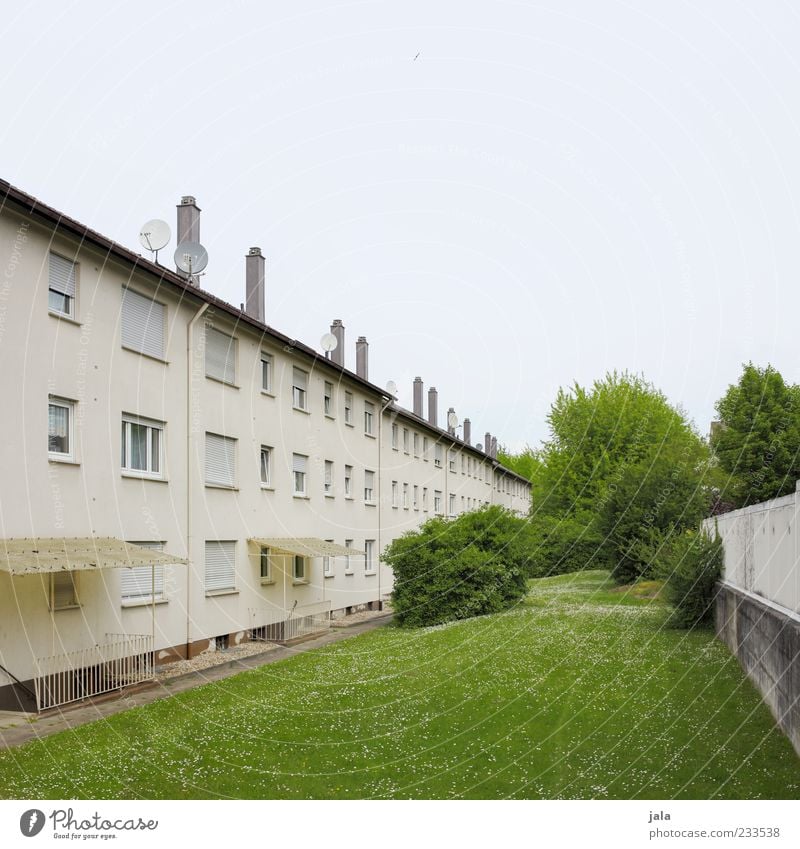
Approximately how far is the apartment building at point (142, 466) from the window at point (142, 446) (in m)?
0.04

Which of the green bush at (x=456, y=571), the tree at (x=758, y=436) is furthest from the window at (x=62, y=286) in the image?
the tree at (x=758, y=436)

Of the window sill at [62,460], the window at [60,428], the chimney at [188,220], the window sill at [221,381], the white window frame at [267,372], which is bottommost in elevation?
the window sill at [62,460]

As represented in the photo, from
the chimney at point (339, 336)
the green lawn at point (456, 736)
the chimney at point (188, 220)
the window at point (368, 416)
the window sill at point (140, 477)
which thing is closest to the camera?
the green lawn at point (456, 736)

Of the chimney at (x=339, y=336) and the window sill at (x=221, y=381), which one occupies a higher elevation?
the chimney at (x=339, y=336)

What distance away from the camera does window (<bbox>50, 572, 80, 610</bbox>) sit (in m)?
13.8

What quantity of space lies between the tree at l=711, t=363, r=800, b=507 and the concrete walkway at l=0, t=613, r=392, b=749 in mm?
22229

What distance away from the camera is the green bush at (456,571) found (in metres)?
23.4

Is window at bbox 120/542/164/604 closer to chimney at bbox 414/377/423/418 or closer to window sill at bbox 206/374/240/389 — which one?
window sill at bbox 206/374/240/389

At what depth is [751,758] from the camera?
7.38 m

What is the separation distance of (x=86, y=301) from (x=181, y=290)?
3175mm

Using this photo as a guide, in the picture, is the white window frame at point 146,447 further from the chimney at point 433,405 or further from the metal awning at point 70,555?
the chimney at point 433,405

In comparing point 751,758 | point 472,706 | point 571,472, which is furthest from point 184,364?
point 571,472

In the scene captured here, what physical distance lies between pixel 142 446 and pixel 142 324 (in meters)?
2.60

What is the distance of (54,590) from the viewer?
45.1 ft
